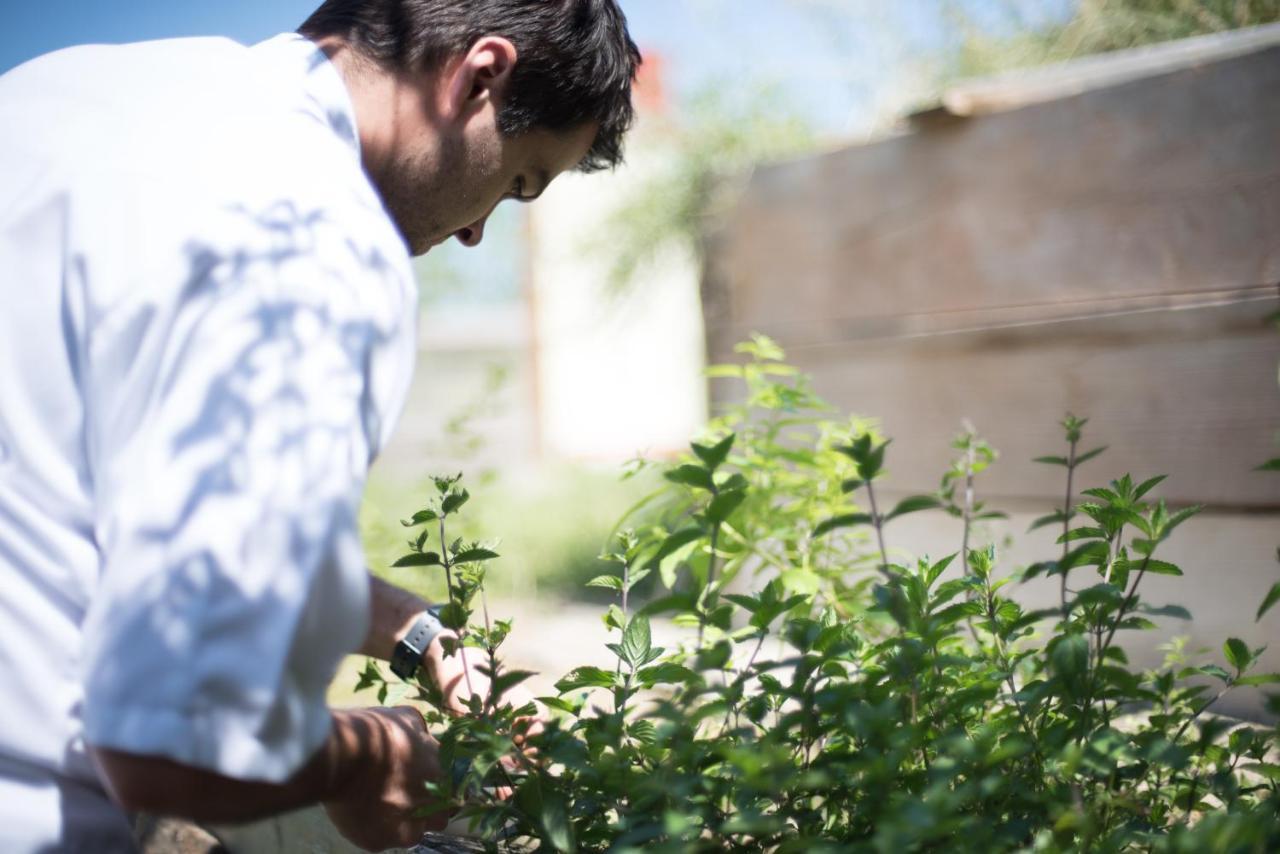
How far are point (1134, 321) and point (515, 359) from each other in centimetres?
828

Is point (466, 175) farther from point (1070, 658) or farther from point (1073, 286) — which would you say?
point (1073, 286)

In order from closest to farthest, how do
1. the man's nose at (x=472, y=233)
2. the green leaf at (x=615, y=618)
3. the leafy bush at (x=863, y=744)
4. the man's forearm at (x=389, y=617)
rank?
the leafy bush at (x=863, y=744)
the green leaf at (x=615, y=618)
the man's forearm at (x=389, y=617)
the man's nose at (x=472, y=233)

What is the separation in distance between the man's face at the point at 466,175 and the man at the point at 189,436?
17 centimetres

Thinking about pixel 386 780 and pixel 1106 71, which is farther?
pixel 1106 71

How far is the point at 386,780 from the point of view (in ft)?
3.90

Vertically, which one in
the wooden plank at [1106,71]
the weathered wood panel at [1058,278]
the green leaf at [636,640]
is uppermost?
the wooden plank at [1106,71]

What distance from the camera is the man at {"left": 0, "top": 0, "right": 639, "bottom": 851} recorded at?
0.84 metres

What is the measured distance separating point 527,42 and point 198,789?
3.85 feet

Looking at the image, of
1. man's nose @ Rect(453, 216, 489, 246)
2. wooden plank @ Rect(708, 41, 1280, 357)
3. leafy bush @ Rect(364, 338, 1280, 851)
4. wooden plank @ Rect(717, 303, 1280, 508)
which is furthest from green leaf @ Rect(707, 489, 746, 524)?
wooden plank @ Rect(708, 41, 1280, 357)

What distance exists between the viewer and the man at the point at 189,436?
2.76ft

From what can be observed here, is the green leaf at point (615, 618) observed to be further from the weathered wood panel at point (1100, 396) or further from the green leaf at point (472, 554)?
the weathered wood panel at point (1100, 396)

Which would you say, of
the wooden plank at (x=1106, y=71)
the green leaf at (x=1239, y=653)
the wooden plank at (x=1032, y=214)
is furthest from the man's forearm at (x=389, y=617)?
the wooden plank at (x=1106, y=71)

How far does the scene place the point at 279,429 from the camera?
86cm

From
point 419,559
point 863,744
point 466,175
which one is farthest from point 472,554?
point 466,175
